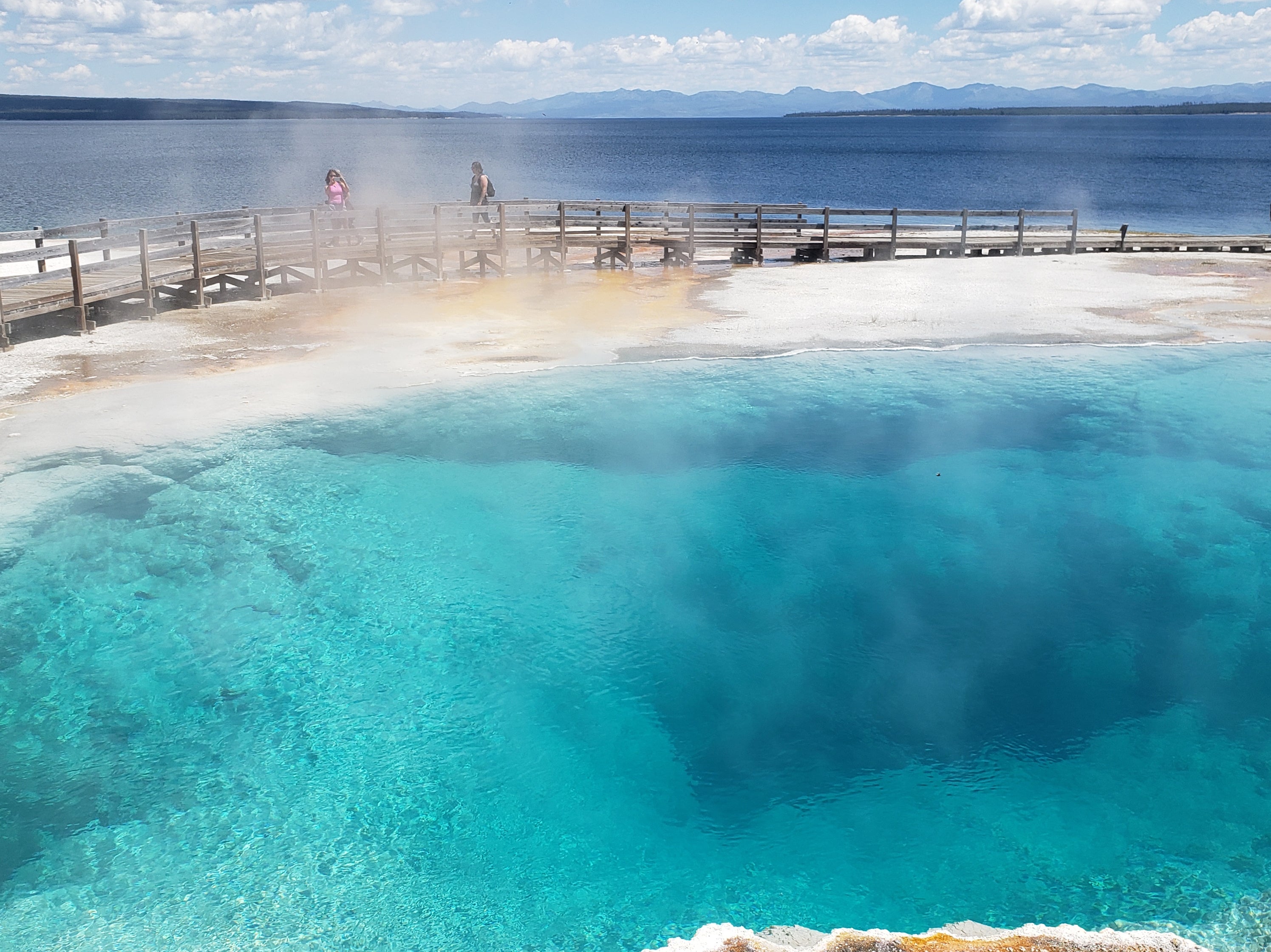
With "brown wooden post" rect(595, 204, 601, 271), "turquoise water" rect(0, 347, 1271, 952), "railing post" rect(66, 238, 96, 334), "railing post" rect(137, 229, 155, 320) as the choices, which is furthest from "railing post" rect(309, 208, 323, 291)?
"turquoise water" rect(0, 347, 1271, 952)

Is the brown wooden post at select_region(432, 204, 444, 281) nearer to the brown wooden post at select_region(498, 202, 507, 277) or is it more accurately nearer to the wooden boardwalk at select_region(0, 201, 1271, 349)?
the wooden boardwalk at select_region(0, 201, 1271, 349)

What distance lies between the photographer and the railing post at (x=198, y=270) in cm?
1925

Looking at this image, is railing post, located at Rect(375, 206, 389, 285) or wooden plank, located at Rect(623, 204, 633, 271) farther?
wooden plank, located at Rect(623, 204, 633, 271)

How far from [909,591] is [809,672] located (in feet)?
6.23

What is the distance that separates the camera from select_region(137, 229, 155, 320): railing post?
58.9 feet

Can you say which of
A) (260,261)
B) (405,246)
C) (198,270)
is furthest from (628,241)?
(198,270)

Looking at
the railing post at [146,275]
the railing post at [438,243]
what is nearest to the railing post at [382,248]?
the railing post at [438,243]

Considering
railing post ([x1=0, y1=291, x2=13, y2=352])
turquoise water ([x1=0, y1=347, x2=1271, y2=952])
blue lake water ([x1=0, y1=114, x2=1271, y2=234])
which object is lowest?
turquoise water ([x1=0, y1=347, x2=1271, y2=952])

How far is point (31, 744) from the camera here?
297 inches

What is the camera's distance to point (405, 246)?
77.3 ft

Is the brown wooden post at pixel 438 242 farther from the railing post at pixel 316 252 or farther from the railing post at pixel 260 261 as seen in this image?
the railing post at pixel 260 261

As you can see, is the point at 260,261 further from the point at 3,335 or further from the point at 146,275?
the point at 3,335

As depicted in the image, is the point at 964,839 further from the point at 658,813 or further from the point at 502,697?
the point at 502,697

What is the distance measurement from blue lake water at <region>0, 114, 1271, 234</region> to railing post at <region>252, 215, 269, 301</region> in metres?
28.2
